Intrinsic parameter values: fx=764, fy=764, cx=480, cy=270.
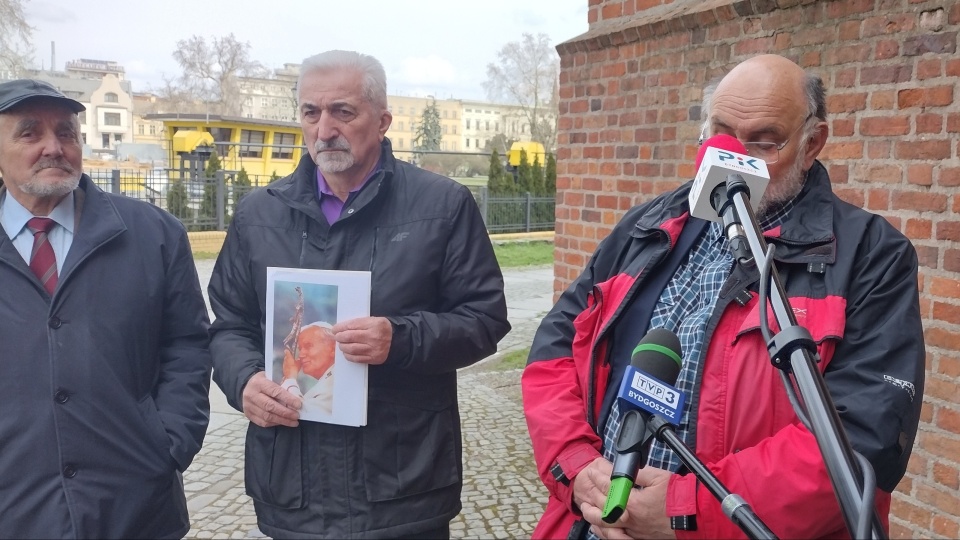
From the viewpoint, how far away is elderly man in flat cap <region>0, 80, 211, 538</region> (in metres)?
2.20

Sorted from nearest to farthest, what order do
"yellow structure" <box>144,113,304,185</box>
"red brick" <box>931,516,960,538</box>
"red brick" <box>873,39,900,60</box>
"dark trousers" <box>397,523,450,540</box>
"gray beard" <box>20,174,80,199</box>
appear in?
"gray beard" <box>20,174,80,199</box> → "dark trousers" <box>397,523,450,540</box> → "red brick" <box>931,516,960,538</box> → "red brick" <box>873,39,900,60</box> → "yellow structure" <box>144,113,304,185</box>

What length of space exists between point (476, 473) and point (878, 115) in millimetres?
3144

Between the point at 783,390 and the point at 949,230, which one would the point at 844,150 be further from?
the point at 783,390

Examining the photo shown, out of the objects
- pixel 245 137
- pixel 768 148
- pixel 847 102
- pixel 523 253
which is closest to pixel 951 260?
pixel 847 102

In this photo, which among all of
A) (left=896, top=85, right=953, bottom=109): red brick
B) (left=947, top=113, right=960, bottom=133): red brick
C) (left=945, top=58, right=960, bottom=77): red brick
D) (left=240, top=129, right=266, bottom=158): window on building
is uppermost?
(left=240, top=129, right=266, bottom=158): window on building

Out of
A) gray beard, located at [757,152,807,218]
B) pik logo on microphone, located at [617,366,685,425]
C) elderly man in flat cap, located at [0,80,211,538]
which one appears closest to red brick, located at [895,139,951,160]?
gray beard, located at [757,152,807,218]

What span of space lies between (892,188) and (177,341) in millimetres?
2872

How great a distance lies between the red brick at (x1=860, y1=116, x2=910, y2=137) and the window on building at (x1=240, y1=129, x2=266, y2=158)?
3112cm

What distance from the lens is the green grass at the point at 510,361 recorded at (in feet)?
25.0

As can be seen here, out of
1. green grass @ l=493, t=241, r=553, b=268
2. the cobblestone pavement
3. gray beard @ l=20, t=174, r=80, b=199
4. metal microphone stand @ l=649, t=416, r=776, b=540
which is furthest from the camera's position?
green grass @ l=493, t=241, r=553, b=268

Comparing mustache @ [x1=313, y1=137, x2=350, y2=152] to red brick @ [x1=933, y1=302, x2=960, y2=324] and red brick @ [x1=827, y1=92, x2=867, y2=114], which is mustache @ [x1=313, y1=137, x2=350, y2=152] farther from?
red brick @ [x1=933, y1=302, x2=960, y2=324]

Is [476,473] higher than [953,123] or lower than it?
lower

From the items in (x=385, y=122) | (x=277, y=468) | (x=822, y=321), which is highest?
(x=385, y=122)

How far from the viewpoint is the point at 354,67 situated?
97.6 inches
